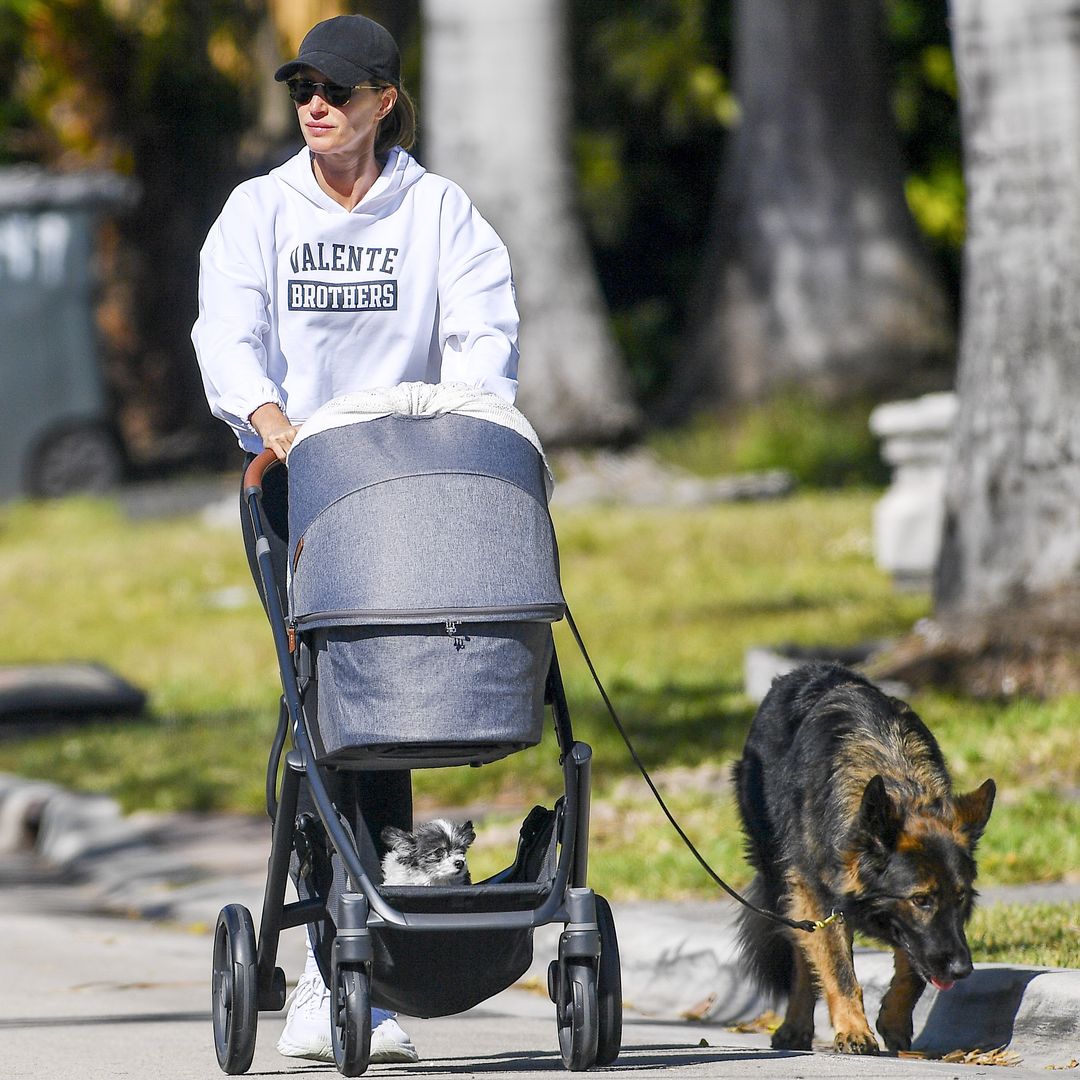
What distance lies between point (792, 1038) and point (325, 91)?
2.64 m

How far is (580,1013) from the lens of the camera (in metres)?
4.52

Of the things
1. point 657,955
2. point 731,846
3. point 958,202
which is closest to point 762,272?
point 958,202

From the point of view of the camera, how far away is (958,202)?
73.6 feet

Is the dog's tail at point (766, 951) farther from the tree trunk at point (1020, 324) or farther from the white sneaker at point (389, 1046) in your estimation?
the tree trunk at point (1020, 324)

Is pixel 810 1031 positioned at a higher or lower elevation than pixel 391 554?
lower

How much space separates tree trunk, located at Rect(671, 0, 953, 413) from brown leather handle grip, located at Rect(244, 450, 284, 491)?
13347 millimetres

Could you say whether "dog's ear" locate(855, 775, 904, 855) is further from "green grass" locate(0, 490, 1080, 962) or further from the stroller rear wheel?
"green grass" locate(0, 490, 1080, 962)

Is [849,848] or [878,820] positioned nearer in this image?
[878,820]

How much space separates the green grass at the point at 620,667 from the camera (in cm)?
821

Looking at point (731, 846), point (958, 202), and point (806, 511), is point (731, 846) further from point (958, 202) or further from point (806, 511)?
point (958, 202)

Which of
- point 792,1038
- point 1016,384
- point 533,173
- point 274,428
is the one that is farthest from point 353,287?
point 533,173

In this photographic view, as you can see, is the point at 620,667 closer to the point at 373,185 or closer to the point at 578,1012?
the point at 373,185

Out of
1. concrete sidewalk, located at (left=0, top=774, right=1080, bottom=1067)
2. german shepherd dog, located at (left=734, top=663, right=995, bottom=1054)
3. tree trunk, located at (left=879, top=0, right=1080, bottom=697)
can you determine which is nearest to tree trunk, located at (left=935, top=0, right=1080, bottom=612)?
tree trunk, located at (left=879, top=0, right=1080, bottom=697)

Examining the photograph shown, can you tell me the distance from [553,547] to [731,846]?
11.4 feet
